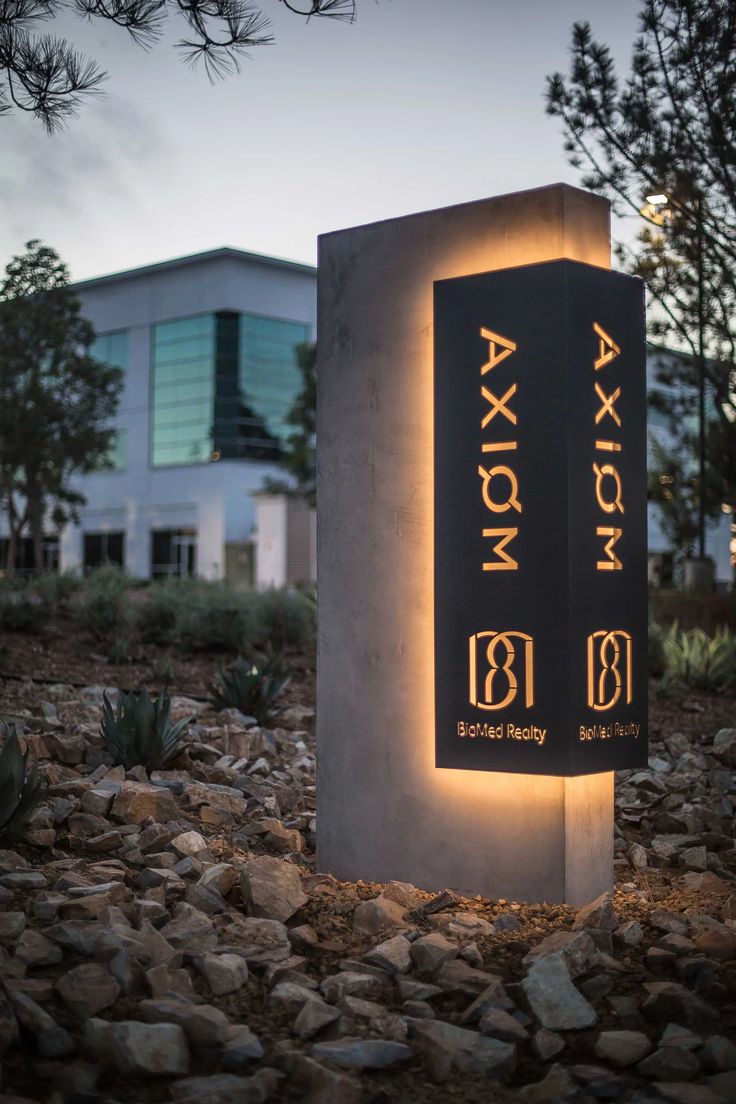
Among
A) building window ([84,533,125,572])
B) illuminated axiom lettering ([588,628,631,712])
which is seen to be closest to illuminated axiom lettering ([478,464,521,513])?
illuminated axiom lettering ([588,628,631,712])

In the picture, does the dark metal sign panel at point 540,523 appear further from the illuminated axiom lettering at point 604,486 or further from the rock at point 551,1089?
the rock at point 551,1089

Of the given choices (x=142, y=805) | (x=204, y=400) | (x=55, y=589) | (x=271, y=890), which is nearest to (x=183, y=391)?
(x=204, y=400)

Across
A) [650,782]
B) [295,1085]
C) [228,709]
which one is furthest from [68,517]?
[295,1085]

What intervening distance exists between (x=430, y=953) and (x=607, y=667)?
1.53 metres

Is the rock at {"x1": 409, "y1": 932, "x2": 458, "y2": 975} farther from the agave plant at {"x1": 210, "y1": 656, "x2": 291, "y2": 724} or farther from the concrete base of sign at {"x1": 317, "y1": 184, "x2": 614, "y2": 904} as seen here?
the agave plant at {"x1": 210, "y1": 656, "x2": 291, "y2": 724}

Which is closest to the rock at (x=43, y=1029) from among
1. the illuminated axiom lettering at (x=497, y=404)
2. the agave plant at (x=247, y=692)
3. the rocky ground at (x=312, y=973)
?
the rocky ground at (x=312, y=973)

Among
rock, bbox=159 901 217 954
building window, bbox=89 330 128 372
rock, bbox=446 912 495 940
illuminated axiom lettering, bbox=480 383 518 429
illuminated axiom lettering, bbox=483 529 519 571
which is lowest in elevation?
rock, bbox=446 912 495 940

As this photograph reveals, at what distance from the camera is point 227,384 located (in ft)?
158

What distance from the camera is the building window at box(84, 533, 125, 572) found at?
52.2 meters

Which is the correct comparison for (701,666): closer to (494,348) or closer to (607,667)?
(607,667)

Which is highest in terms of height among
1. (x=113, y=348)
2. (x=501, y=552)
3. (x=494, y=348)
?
(x=113, y=348)

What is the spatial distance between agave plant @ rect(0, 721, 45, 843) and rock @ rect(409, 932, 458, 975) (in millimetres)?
1789

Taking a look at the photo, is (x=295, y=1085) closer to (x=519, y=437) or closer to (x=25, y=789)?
(x=25, y=789)

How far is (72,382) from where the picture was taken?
36.3m
